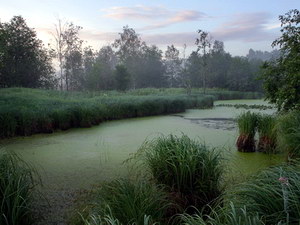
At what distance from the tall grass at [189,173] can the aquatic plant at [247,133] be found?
210 centimetres

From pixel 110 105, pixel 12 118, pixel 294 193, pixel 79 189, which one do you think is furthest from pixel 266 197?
pixel 110 105

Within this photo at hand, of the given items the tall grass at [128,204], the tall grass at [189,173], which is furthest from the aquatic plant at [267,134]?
the tall grass at [128,204]

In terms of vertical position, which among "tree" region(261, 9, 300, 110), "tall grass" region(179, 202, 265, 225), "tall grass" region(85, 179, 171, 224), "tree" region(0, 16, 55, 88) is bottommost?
"tall grass" region(85, 179, 171, 224)

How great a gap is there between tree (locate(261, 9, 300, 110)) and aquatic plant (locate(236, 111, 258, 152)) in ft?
1.72

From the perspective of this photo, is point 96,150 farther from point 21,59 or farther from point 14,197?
point 21,59

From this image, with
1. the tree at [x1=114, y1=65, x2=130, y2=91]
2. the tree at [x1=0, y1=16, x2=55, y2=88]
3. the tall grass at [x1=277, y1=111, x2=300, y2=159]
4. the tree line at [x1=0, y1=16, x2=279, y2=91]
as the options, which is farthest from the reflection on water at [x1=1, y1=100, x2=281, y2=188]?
the tree at [x1=114, y1=65, x2=130, y2=91]

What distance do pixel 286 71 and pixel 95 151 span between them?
333 cm

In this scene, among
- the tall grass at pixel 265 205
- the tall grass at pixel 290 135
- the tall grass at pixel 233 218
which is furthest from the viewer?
the tall grass at pixel 290 135

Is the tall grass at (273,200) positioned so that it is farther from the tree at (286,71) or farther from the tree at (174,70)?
the tree at (174,70)

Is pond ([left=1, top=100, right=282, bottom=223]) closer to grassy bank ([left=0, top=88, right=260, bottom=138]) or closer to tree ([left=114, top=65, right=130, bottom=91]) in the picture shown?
grassy bank ([left=0, top=88, right=260, bottom=138])

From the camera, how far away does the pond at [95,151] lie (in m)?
3.61

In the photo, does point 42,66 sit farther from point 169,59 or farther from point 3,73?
point 169,59

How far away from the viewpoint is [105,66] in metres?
23.4

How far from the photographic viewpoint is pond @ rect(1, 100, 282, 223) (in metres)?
3.61
